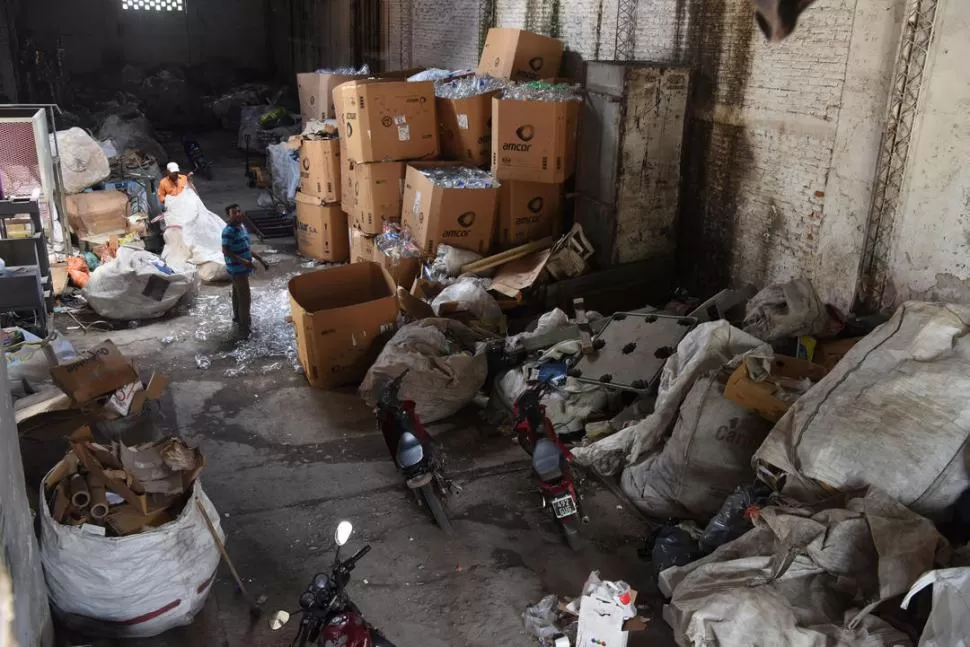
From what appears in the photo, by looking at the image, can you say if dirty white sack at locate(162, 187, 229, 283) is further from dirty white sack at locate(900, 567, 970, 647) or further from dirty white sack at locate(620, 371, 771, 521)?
dirty white sack at locate(900, 567, 970, 647)

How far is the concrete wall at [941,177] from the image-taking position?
418 centimetres

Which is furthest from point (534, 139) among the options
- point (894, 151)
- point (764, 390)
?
point (764, 390)

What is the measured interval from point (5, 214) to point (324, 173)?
321 cm

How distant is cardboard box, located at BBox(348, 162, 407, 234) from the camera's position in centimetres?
779

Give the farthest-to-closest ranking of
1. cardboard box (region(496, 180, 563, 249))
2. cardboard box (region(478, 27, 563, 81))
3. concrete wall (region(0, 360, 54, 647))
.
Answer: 1. cardboard box (region(478, 27, 563, 81))
2. cardboard box (region(496, 180, 563, 249))
3. concrete wall (region(0, 360, 54, 647))

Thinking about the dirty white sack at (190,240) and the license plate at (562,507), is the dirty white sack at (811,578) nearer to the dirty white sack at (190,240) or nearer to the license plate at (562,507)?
the license plate at (562,507)

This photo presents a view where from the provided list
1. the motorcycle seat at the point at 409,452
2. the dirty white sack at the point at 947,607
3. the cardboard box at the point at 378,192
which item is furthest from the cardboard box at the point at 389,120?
the dirty white sack at the point at 947,607

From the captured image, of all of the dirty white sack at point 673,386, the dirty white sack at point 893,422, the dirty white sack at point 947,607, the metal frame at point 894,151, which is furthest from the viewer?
the dirty white sack at point 673,386

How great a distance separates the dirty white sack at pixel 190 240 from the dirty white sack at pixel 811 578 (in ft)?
20.4

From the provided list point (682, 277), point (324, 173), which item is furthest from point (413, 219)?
point (682, 277)

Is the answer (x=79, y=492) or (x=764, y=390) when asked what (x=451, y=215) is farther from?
(x=79, y=492)

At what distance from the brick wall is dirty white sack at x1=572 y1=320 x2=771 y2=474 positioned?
49.5 inches

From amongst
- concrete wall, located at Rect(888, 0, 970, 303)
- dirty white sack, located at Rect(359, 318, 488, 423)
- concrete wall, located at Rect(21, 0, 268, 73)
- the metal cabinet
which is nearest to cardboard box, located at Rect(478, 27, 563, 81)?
the metal cabinet

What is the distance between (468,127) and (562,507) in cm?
476
